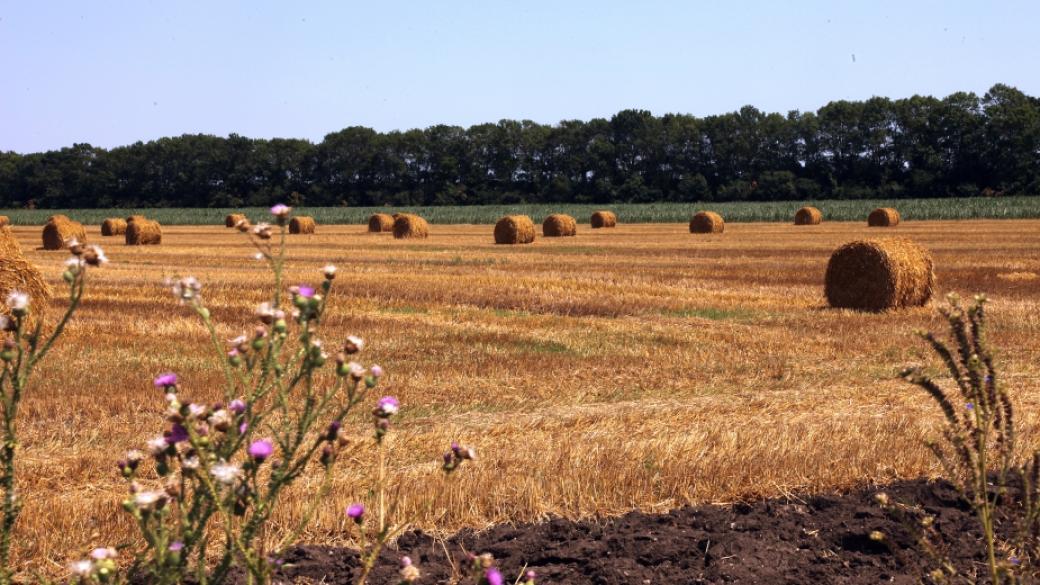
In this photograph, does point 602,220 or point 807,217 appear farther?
point 807,217

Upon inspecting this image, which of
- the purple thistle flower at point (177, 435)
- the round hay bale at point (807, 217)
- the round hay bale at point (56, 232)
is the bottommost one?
the round hay bale at point (807, 217)

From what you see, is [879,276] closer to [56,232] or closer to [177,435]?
[177,435]

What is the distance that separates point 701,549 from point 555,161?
11410 centimetres

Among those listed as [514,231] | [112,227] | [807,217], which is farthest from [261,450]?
[807,217]

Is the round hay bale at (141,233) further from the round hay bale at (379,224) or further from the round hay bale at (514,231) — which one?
the round hay bale at (514,231)

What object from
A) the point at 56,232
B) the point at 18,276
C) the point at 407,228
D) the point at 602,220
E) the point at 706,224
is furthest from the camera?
the point at 602,220

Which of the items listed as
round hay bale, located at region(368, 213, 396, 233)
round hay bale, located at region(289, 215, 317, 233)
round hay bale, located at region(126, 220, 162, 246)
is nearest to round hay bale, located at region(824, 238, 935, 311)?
round hay bale, located at region(126, 220, 162, 246)

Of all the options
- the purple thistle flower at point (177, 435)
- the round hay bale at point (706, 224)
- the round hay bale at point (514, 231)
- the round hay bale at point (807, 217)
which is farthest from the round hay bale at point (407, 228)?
the purple thistle flower at point (177, 435)

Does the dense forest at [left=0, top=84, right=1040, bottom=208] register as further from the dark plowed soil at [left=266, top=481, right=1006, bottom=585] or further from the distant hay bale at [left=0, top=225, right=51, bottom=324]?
the dark plowed soil at [left=266, top=481, right=1006, bottom=585]

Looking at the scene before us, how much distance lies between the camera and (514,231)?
3669 cm

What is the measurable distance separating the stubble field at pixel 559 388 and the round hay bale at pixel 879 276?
50 centimetres

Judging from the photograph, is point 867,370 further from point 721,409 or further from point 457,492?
point 457,492

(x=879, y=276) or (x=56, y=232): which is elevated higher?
(x=56, y=232)

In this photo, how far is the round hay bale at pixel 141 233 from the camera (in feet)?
127
